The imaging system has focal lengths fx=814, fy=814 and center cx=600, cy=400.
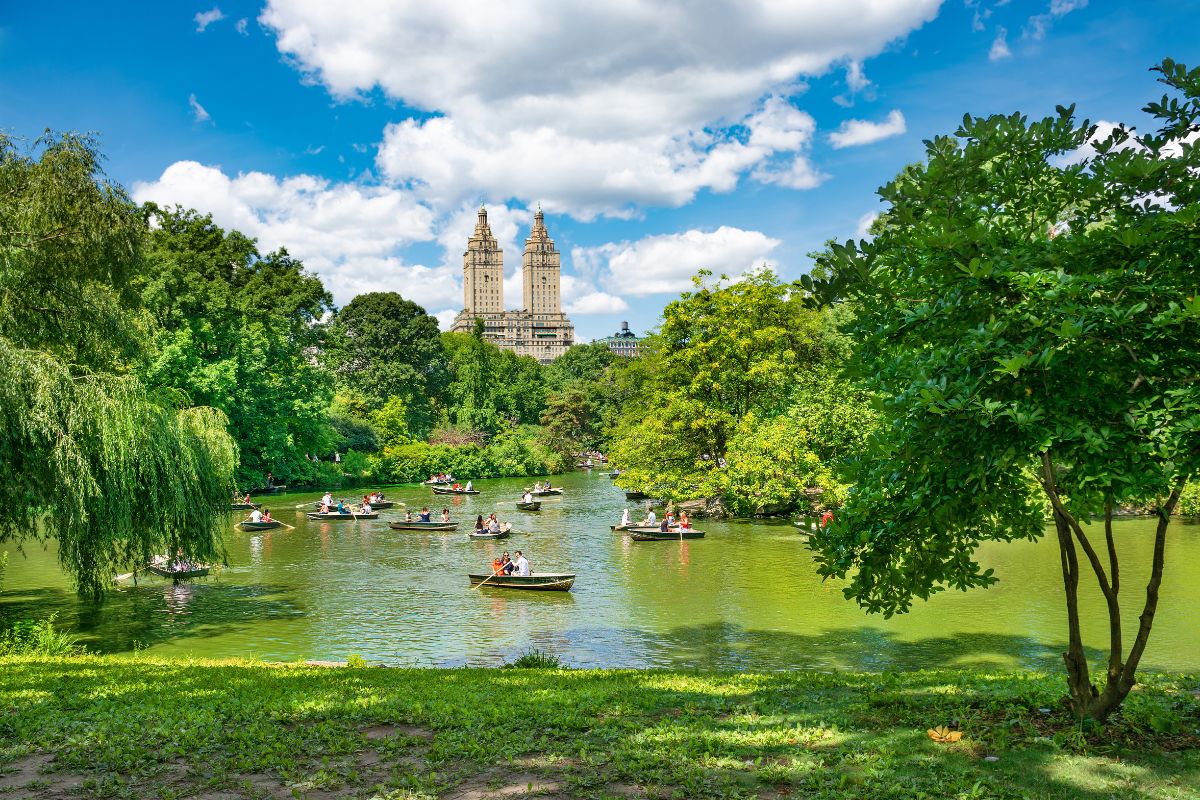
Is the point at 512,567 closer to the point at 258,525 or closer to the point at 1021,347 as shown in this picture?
the point at 258,525

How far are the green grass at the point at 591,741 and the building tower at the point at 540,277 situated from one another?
619 feet

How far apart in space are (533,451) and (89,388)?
165 feet

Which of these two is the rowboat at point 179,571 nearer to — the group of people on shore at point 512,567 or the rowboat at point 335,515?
the group of people on shore at point 512,567

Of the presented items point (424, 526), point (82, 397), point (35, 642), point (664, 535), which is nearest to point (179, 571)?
point (35, 642)

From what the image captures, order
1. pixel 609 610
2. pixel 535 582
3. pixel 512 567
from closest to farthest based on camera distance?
pixel 609 610 < pixel 535 582 < pixel 512 567

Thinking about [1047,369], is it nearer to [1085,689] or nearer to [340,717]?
[1085,689]

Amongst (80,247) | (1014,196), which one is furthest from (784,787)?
(80,247)

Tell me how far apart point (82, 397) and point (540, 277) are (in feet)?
609

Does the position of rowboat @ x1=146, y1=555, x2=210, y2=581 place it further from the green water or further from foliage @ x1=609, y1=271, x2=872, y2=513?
foliage @ x1=609, y1=271, x2=872, y2=513

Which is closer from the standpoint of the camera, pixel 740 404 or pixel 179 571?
pixel 179 571

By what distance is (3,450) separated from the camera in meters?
13.4

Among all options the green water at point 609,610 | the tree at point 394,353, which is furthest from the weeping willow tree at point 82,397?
the tree at point 394,353

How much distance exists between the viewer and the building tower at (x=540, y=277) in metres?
197

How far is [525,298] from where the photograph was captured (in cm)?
19775
